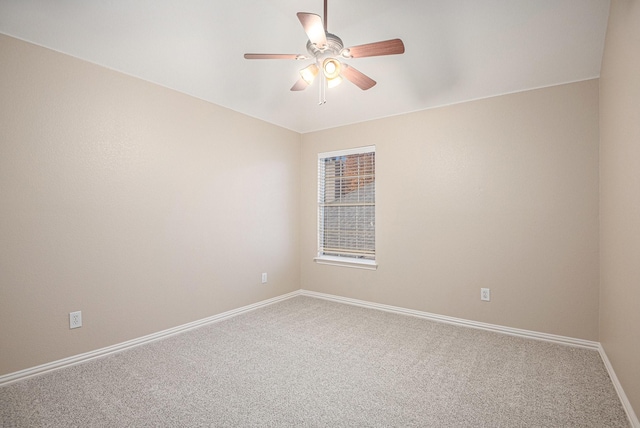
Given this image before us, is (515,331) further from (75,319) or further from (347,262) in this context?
(75,319)

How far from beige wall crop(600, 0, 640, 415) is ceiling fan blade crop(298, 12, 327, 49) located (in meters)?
1.53

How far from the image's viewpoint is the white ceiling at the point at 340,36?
210 cm

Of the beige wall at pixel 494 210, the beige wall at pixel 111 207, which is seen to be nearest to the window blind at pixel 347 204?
the beige wall at pixel 494 210

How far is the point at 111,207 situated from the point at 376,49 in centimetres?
241

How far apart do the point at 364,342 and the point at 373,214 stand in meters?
1.72

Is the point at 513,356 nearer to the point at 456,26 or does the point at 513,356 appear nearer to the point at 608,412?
the point at 608,412

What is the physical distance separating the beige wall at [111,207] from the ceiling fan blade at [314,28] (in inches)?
73.1

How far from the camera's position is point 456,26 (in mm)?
2314

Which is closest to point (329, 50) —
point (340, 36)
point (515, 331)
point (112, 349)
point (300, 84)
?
point (300, 84)

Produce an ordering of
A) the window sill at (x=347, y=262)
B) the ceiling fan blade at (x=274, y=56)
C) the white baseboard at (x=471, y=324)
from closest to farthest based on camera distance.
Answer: the ceiling fan blade at (x=274, y=56), the white baseboard at (x=471, y=324), the window sill at (x=347, y=262)

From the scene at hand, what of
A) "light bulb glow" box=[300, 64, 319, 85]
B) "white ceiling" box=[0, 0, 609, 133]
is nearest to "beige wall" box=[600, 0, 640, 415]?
"white ceiling" box=[0, 0, 609, 133]

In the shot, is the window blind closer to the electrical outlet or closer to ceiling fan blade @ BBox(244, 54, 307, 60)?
ceiling fan blade @ BBox(244, 54, 307, 60)

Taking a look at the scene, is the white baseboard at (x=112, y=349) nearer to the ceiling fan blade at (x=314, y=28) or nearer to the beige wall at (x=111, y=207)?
the beige wall at (x=111, y=207)

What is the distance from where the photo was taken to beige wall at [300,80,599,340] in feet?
9.06
